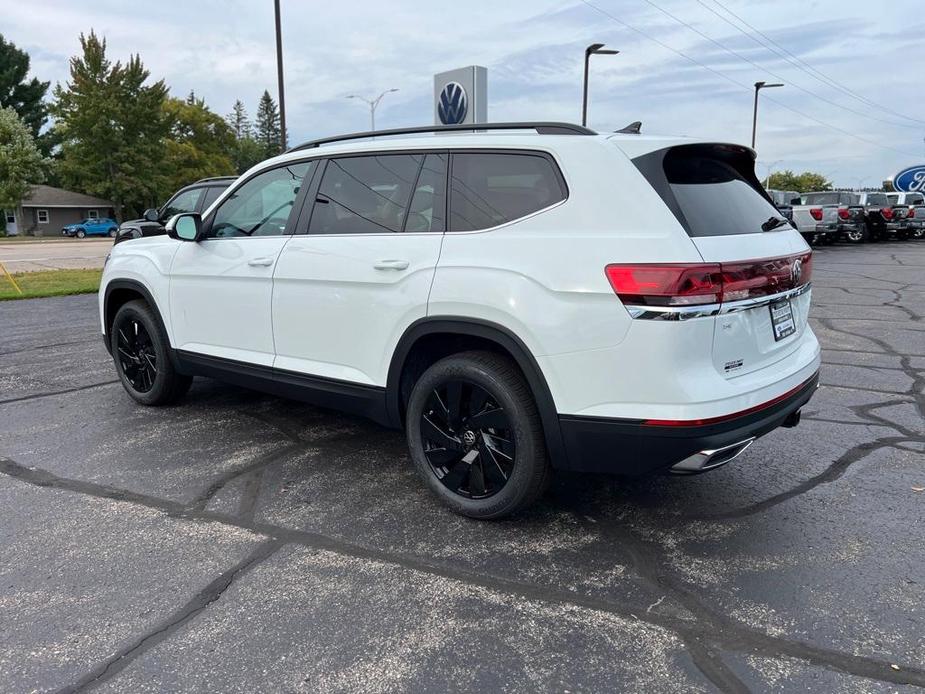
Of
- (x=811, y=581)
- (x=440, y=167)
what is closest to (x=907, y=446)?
(x=811, y=581)

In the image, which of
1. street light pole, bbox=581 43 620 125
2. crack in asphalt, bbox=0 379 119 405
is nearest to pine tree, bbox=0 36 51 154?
street light pole, bbox=581 43 620 125

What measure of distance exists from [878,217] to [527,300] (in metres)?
30.6

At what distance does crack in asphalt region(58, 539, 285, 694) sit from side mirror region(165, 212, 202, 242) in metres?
2.32

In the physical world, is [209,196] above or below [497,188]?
above

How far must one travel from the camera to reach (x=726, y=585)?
302cm

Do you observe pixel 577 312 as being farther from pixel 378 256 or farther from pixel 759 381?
pixel 378 256

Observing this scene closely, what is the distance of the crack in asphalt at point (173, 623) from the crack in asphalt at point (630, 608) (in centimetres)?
2

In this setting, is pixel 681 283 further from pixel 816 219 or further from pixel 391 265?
pixel 816 219

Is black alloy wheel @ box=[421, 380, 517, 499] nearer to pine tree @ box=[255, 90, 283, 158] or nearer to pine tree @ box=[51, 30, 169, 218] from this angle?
pine tree @ box=[51, 30, 169, 218]

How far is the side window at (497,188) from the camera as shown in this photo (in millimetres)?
3301

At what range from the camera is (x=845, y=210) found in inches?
990

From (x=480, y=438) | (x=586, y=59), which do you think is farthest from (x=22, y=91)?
(x=480, y=438)

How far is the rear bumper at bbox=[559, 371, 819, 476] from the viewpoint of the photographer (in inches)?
116

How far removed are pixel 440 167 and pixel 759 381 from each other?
1858mm
